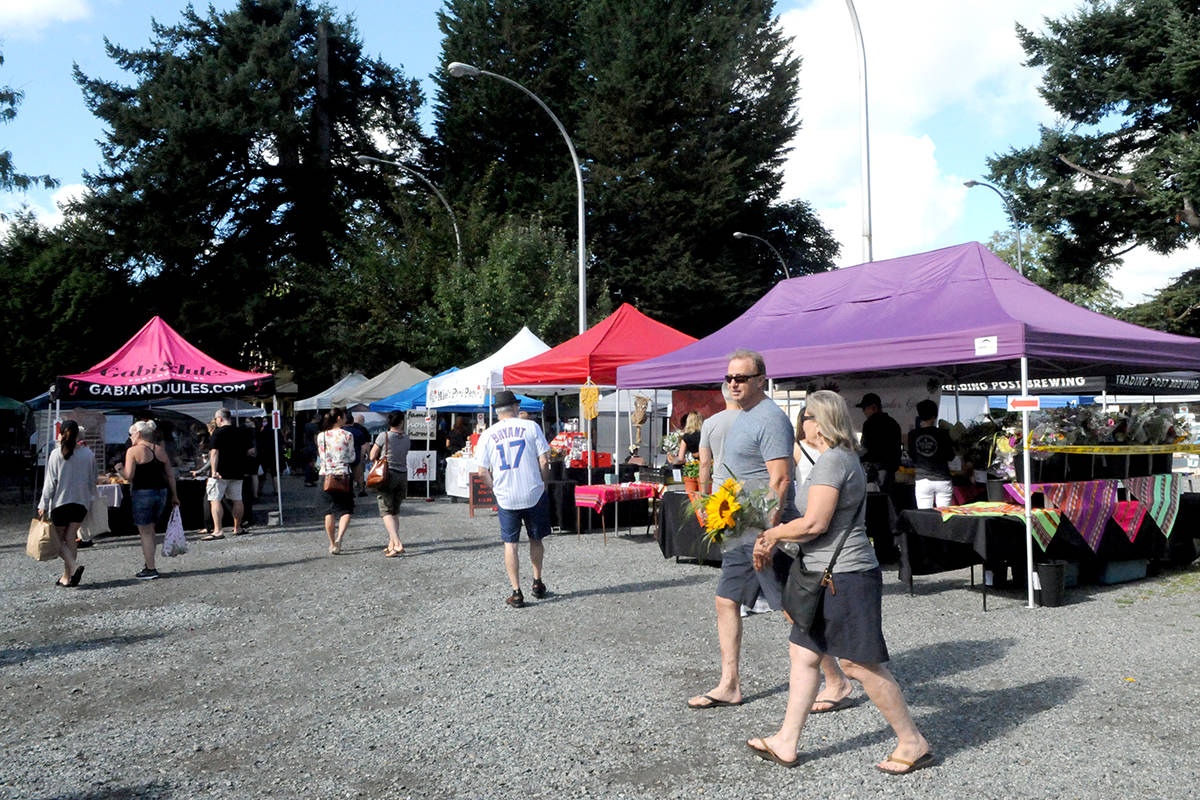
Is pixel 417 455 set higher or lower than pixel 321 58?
lower

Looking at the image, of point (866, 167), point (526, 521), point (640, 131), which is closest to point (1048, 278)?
point (640, 131)

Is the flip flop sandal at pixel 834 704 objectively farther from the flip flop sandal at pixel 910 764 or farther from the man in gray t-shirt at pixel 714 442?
the man in gray t-shirt at pixel 714 442

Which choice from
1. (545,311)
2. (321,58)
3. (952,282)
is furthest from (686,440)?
(321,58)

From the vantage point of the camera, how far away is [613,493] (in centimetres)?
1185

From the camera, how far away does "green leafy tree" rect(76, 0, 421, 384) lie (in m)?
31.0

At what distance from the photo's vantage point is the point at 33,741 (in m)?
4.83

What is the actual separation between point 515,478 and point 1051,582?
4229mm

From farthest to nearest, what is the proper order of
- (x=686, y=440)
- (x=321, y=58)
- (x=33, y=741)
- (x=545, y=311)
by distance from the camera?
(x=321, y=58) < (x=545, y=311) < (x=686, y=440) < (x=33, y=741)

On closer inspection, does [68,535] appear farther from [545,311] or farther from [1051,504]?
[545,311]

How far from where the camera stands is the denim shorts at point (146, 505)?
9703mm

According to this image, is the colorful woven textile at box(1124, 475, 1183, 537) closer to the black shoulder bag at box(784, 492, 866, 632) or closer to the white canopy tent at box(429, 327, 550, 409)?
the black shoulder bag at box(784, 492, 866, 632)

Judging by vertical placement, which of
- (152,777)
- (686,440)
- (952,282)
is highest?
(952,282)

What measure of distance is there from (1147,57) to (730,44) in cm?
1177

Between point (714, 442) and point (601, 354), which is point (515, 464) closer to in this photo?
point (714, 442)
